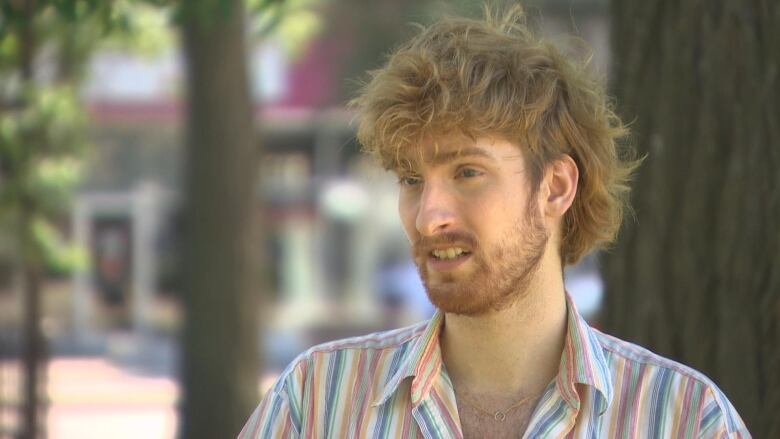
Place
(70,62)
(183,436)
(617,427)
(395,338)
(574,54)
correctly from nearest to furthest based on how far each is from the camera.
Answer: (617,427), (395,338), (574,54), (70,62), (183,436)

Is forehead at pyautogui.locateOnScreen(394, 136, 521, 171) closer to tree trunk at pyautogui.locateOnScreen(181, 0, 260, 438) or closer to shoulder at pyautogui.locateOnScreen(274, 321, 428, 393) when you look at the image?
shoulder at pyautogui.locateOnScreen(274, 321, 428, 393)

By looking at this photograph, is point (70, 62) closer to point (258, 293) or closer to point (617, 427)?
point (258, 293)

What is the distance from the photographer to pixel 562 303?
8.70 ft

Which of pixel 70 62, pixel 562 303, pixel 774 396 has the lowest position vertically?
pixel 774 396

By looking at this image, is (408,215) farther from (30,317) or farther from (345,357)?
(30,317)

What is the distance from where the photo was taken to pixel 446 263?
8.10 feet

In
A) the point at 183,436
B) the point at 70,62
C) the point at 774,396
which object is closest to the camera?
the point at 774,396

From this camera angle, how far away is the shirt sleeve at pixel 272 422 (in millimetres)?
2504

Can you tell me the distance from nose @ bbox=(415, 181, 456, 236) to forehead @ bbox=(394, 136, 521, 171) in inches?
2.0

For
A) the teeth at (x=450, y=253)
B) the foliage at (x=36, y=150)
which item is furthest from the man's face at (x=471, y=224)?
the foliage at (x=36, y=150)

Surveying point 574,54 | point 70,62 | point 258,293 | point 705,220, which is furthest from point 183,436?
point 574,54

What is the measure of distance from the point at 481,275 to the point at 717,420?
49cm

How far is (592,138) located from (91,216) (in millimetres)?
19158

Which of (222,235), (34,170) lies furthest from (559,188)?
(222,235)
